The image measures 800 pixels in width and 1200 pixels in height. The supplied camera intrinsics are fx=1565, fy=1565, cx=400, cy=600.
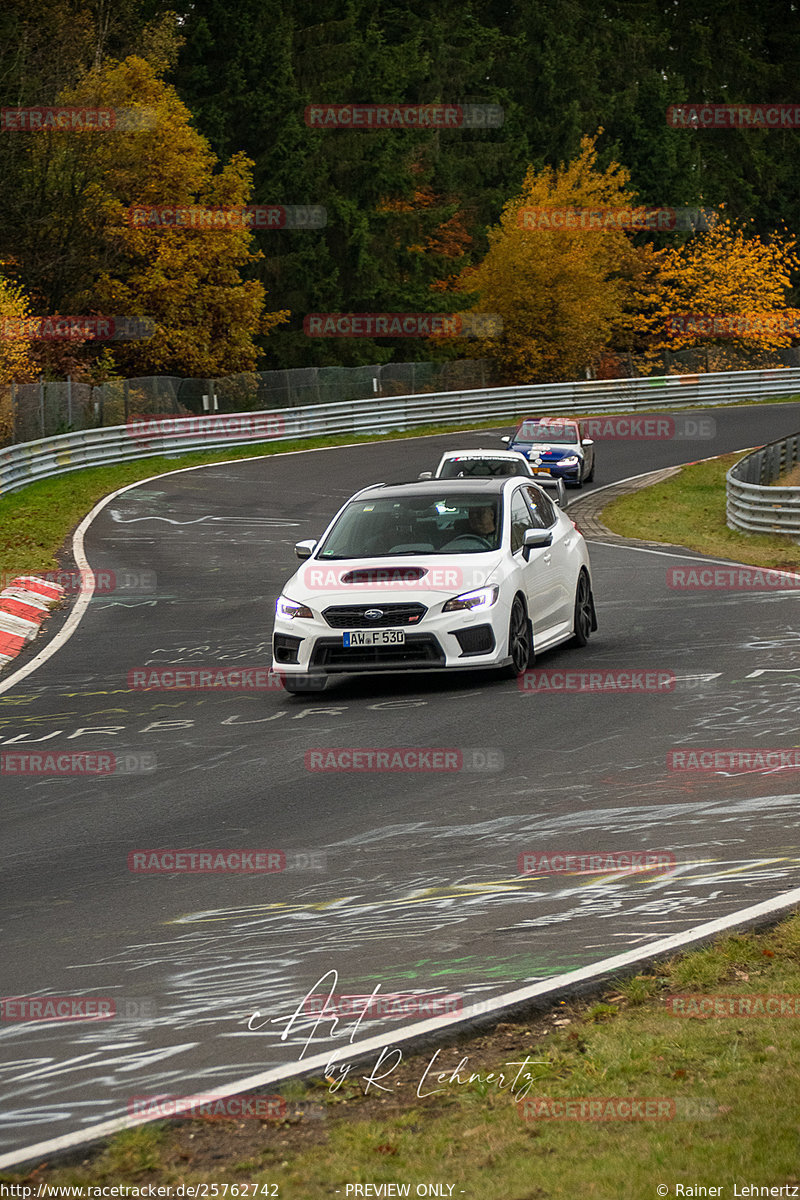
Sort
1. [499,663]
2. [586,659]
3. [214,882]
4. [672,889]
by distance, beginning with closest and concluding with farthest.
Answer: [672,889]
[214,882]
[499,663]
[586,659]

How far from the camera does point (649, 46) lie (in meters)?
87.8

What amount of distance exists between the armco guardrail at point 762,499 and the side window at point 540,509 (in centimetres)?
1230

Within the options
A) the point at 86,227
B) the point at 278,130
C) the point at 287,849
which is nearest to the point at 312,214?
the point at 278,130

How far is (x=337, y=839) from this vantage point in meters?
8.41

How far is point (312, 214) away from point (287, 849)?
197ft

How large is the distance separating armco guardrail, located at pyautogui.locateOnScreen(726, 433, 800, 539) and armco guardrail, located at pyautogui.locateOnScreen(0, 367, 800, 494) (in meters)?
15.1

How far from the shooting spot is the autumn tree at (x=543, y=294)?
64750 mm

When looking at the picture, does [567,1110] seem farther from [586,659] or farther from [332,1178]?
[586,659]

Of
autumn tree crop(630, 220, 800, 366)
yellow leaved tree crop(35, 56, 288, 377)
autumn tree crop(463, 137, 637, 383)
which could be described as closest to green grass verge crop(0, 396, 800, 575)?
yellow leaved tree crop(35, 56, 288, 377)

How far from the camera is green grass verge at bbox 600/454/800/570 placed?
83.9ft
